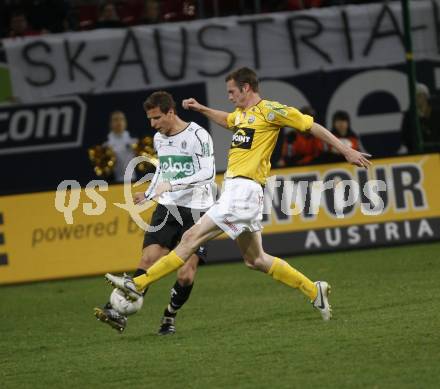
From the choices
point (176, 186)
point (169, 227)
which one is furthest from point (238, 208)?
point (169, 227)

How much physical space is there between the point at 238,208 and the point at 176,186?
724 mm

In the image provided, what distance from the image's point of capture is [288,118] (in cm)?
920

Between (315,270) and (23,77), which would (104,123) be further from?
(315,270)

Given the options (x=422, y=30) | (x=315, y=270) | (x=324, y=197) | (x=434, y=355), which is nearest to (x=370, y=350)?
(x=434, y=355)

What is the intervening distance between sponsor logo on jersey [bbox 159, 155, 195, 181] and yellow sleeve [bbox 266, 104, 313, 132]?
0.90 meters

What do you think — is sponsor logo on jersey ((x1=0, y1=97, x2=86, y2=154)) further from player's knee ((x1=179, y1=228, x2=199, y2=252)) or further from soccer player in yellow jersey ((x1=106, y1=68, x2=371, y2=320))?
player's knee ((x1=179, y1=228, x2=199, y2=252))

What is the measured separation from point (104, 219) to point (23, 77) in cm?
393

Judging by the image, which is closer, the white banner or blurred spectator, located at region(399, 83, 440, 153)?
blurred spectator, located at region(399, 83, 440, 153)

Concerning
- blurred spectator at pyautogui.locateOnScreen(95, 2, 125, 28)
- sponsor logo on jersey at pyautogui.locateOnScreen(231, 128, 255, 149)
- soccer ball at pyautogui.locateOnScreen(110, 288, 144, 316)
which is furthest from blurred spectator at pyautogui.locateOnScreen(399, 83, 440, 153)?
soccer ball at pyautogui.locateOnScreen(110, 288, 144, 316)

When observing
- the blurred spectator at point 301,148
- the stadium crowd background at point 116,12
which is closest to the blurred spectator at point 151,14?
the stadium crowd background at point 116,12

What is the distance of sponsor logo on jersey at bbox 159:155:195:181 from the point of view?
9766 mm

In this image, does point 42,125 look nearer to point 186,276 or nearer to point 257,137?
point 186,276

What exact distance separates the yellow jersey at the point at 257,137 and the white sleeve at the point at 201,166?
0.35 m

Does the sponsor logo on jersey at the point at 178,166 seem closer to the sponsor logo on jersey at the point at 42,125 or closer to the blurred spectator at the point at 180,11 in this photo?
the sponsor logo on jersey at the point at 42,125
